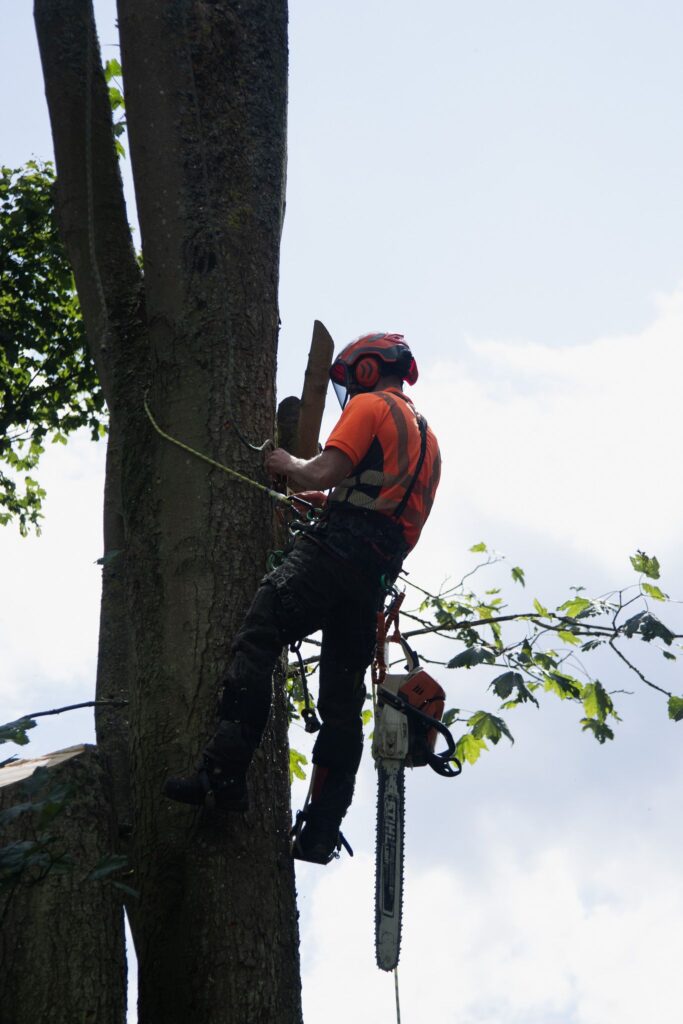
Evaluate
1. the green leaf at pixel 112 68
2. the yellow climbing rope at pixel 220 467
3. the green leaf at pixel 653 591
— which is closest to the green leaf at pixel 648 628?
the green leaf at pixel 653 591

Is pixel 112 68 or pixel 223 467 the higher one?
pixel 112 68

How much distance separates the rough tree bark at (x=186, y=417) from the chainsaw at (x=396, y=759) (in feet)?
1.83

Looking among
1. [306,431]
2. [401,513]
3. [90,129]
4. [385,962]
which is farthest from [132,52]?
[385,962]

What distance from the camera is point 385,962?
12.6 ft

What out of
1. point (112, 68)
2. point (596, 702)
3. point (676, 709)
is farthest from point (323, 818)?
point (112, 68)

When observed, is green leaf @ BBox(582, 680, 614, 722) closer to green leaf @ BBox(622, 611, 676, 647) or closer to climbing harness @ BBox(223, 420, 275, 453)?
green leaf @ BBox(622, 611, 676, 647)

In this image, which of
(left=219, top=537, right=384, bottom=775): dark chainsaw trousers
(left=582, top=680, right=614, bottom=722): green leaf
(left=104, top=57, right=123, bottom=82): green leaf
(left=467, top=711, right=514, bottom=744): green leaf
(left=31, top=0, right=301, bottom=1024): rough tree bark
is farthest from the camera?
(left=104, top=57, right=123, bottom=82): green leaf

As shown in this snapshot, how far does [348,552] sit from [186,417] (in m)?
0.71

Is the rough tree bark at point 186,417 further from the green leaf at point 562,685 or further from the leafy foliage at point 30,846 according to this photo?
the green leaf at point 562,685

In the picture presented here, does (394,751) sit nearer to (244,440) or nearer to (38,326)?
(244,440)

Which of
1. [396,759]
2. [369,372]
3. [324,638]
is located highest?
[369,372]

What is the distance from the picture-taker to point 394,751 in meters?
3.99

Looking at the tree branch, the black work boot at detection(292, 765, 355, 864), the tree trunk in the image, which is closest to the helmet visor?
the tree branch

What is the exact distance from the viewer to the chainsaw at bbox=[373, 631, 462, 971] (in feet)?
12.7
